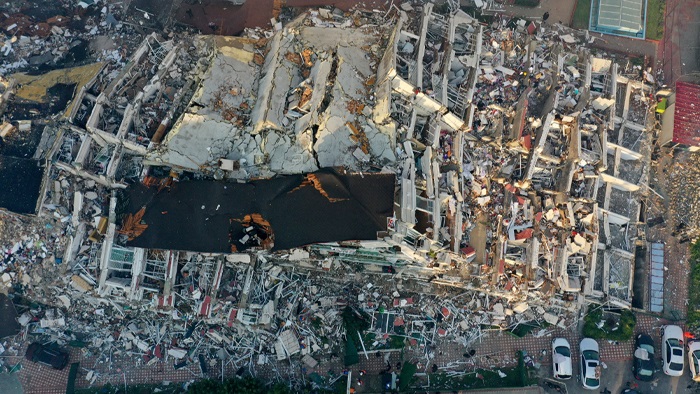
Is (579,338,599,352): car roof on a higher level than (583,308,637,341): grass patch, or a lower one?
lower

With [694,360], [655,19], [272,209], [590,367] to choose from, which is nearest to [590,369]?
[590,367]

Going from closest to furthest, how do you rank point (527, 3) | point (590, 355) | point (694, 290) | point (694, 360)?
point (590, 355)
point (694, 360)
point (694, 290)
point (527, 3)

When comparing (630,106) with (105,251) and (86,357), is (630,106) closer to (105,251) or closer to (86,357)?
(105,251)

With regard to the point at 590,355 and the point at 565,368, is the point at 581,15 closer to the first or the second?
the point at 590,355

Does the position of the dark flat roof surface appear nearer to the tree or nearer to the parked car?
the tree

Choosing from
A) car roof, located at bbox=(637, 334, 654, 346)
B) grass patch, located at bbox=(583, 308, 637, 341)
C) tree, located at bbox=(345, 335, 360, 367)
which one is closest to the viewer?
tree, located at bbox=(345, 335, 360, 367)

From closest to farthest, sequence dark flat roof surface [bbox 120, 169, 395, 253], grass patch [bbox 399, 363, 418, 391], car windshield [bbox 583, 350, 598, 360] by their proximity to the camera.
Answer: dark flat roof surface [bbox 120, 169, 395, 253]
grass patch [bbox 399, 363, 418, 391]
car windshield [bbox 583, 350, 598, 360]

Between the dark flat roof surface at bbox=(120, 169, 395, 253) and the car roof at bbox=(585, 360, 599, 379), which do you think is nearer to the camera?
the dark flat roof surface at bbox=(120, 169, 395, 253)

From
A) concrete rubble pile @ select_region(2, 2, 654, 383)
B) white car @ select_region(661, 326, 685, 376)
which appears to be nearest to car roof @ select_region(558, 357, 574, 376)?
concrete rubble pile @ select_region(2, 2, 654, 383)
